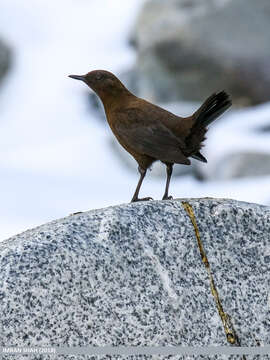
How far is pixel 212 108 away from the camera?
184 inches

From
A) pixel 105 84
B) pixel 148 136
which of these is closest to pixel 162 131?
pixel 148 136

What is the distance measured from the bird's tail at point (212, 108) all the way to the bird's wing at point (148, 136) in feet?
0.57

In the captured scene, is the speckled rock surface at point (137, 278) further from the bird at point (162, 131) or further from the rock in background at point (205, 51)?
the rock in background at point (205, 51)

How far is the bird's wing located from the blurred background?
6530 millimetres

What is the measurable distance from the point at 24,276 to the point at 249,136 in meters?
10.4

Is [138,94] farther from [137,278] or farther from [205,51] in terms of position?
[137,278]

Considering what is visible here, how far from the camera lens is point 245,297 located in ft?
12.2

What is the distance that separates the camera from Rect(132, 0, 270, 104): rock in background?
14.3 meters

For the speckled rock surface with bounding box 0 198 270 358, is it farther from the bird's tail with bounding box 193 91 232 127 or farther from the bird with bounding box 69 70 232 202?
the bird's tail with bounding box 193 91 232 127

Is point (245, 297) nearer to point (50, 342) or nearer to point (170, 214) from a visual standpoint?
point (170, 214)

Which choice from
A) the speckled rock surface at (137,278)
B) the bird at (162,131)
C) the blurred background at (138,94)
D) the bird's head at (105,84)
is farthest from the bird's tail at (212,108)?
A: the blurred background at (138,94)

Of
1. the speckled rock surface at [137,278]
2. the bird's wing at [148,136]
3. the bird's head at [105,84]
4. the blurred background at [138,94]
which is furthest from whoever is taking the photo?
the blurred background at [138,94]

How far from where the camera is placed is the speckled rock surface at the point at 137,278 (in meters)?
3.45

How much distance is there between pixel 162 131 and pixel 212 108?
1.07 feet
